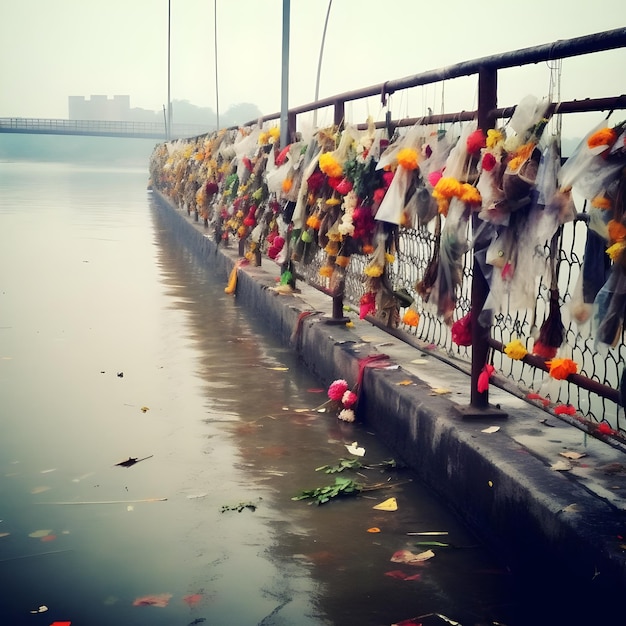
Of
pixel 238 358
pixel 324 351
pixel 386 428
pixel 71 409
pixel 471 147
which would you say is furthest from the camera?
pixel 238 358

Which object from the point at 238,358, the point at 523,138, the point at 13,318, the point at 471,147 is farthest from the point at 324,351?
the point at 13,318

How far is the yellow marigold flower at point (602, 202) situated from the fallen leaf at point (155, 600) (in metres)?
2.06

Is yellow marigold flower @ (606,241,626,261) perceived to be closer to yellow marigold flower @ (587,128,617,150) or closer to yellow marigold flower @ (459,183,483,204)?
yellow marigold flower @ (587,128,617,150)

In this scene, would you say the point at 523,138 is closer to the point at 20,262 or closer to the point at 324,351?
the point at 324,351

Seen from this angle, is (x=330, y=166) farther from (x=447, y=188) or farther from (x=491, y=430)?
(x=491, y=430)

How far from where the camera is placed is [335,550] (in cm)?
389

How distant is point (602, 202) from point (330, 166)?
3459mm

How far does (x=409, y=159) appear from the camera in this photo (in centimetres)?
535

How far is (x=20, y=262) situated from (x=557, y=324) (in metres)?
10.9

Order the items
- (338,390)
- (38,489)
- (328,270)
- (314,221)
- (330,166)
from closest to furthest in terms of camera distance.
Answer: (38,489), (338,390), (330,166), (328,270), (314,221)

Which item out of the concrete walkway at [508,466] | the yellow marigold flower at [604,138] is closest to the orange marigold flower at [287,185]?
the concrete walkway at [508,466]

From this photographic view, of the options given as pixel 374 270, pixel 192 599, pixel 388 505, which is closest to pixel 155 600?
pixel 192 599

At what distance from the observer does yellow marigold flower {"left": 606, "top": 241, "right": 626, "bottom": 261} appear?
3.22 meters

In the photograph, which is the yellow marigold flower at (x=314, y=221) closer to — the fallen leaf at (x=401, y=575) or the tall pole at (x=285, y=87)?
the tall pole at (x=285, y=87)
